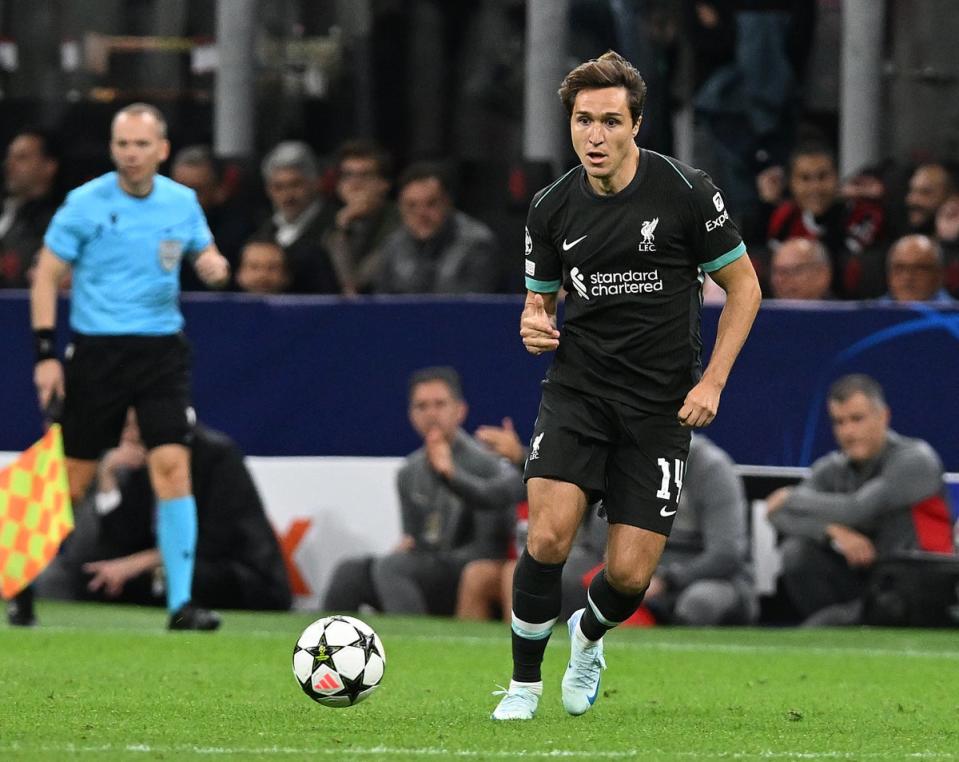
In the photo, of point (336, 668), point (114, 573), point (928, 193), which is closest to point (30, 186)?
point (114, 573)

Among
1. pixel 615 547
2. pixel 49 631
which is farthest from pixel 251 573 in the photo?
pixel 615 547

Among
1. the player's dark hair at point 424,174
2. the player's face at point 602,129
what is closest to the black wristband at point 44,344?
the player's dark hair at point 424,174

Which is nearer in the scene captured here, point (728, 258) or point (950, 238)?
point (728, 258)

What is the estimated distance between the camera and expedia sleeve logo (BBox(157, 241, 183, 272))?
10.2 m

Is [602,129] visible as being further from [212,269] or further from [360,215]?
[360,215]

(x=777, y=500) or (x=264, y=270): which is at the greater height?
(x=264, y=270)

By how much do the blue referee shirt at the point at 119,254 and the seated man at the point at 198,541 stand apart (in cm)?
129

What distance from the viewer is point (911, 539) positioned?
1113 centimetres

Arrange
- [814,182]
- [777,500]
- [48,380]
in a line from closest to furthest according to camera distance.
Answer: [48,380], [777,500], [814,182]

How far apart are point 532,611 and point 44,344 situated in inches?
156

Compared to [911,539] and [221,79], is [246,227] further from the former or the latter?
[911,539]

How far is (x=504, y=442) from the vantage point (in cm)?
1135

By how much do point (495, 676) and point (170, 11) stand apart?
936 centimetres

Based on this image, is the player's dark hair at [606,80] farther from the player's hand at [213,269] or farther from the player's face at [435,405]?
the player's face at [435,405]
